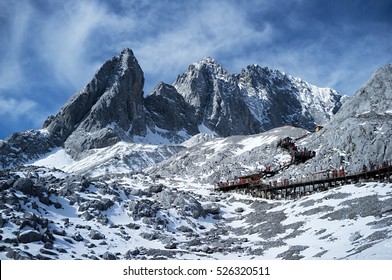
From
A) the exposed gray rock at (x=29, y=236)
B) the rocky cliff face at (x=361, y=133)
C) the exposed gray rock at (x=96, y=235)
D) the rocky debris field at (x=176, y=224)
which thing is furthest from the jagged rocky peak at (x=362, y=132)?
the exposed gray rock at (x=29, y=236)

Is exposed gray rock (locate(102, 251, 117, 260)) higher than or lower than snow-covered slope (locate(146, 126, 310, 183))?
lower

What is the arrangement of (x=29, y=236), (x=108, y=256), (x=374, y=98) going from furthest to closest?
(x=374, y=98)
(x=108, y=256)
(x=29, y=236)

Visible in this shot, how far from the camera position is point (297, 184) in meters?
64.9

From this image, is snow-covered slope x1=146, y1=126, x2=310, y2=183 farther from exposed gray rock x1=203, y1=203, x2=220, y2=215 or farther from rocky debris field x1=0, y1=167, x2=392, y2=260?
rocky debris field x1=0, y1=167, x2=392, y2=260

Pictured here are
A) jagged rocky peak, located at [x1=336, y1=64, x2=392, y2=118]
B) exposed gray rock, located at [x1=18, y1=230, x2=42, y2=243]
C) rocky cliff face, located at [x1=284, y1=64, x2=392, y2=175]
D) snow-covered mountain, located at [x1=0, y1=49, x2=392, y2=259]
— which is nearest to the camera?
exposed gray rock, located at [x1=18, y1=230, x2=42, y2=243]

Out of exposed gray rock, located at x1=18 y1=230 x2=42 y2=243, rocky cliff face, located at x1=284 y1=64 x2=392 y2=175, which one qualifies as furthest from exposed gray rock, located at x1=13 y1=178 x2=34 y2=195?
rocky cliff face, located at x1=284 y1=64 x2=392 y2=175

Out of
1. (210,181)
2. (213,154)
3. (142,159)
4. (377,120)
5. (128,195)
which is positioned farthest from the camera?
(142,159)

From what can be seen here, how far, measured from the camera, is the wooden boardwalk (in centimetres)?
5878

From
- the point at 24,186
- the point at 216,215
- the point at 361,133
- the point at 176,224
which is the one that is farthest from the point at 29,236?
the point at 361,133

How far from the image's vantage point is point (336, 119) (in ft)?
308

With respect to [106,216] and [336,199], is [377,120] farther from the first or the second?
[106,216]

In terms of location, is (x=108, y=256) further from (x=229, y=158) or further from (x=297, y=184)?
(x=229, y=158)

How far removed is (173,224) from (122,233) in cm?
879
